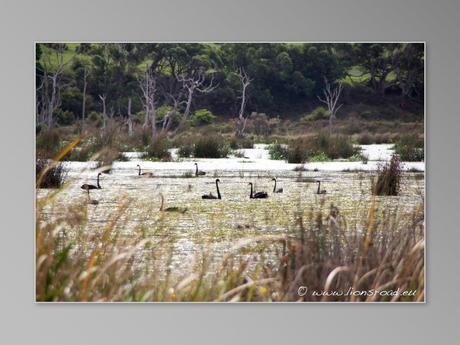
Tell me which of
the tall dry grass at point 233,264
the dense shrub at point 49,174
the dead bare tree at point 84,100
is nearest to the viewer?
the tall dry grass at point 233,264

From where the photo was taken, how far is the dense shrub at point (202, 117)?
777 centimetres

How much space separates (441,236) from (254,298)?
136 cm

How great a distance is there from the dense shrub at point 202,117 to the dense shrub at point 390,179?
4.06 ft

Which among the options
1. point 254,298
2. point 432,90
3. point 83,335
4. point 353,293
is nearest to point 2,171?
point 83,335

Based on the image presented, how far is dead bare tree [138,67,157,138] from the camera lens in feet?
25.5

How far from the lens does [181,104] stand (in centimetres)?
779

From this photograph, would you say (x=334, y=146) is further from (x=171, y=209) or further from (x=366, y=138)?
(x=171, y=209)

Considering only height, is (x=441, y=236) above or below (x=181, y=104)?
below

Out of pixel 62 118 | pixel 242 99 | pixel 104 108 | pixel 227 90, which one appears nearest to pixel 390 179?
pixel 242 99

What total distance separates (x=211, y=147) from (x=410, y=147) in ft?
4.57

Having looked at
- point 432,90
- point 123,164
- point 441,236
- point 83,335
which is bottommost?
point 83,335

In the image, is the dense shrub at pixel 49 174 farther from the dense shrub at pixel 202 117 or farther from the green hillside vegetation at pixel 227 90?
the dense shrub at pixel 202 117
